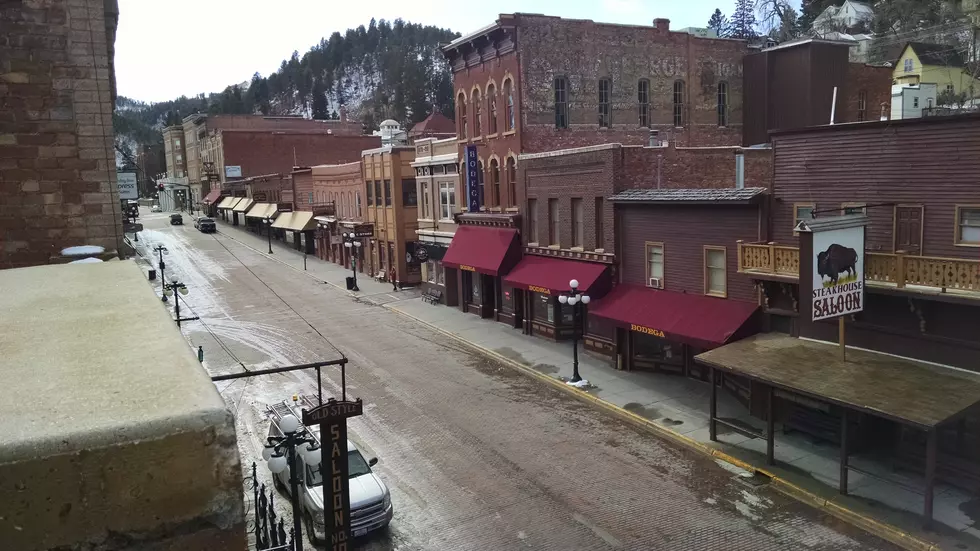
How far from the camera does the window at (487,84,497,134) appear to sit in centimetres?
3525

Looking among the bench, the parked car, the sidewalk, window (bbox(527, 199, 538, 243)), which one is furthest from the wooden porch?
the bench

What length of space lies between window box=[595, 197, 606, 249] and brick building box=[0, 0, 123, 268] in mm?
17786

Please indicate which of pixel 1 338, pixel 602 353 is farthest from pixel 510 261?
pixel 1 338

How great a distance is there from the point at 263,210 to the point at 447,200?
38488mm

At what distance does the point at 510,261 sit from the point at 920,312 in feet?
62.7

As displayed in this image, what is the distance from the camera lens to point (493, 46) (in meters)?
34.4

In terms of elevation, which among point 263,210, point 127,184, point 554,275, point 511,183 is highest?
point 127,184

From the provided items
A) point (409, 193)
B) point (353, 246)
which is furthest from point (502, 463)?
point (353, 246)

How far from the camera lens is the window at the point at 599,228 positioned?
27.9 metres

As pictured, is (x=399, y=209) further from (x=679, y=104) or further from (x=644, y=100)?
(x=679, y=104)

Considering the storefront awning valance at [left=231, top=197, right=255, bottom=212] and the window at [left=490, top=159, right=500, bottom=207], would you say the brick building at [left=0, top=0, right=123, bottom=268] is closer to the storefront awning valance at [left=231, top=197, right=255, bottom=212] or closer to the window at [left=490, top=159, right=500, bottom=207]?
the window at [left=490, top=159, right=500, bottom=207]

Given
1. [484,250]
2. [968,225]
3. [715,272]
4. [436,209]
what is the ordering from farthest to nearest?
[436,209] < [484,250] < [715,272] < [968,225]

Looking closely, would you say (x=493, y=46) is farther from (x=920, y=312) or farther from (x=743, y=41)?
(x=920, y=312)

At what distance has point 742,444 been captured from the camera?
1855 centimetres
